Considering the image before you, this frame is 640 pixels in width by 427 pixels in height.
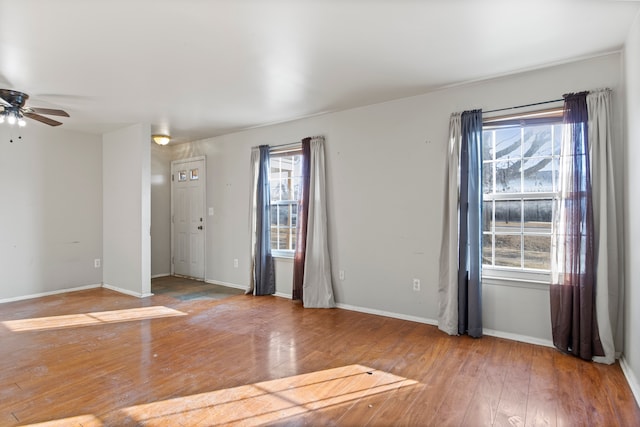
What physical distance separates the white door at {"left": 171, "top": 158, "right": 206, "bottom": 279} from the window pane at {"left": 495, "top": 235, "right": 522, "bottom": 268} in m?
4.55

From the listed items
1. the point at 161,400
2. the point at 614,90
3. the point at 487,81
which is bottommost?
the point at 161,400

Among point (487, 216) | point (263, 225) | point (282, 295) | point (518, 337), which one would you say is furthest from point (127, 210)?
point (518, 337)

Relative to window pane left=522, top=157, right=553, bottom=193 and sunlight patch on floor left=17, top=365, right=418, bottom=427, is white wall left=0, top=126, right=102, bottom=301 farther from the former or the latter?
window pane left=522, top=157, right=553, bottom=193

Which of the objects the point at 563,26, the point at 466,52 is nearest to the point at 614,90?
the point at 563,26

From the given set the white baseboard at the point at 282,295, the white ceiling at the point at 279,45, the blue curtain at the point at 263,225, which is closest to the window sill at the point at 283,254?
the blue curtain at the point at 263,225

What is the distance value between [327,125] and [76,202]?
13.6 ft

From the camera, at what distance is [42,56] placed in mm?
2742

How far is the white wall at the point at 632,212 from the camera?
2264 mm

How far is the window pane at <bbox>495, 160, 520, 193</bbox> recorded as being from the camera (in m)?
3.28

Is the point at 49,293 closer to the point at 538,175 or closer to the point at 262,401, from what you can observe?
the point at 262,401

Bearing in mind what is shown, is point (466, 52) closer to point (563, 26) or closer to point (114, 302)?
point (563, 26)

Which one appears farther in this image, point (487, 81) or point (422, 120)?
point (422, 120)

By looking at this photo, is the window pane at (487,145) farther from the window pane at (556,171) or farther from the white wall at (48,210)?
the white wall at (48,210)

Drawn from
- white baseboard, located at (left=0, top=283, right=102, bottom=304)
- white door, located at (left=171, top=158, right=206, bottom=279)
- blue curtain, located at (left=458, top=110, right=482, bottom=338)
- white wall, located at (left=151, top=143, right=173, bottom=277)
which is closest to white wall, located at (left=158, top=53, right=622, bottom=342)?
blue curtain, located at (left=458, top=110, right=482, bottom=338)
